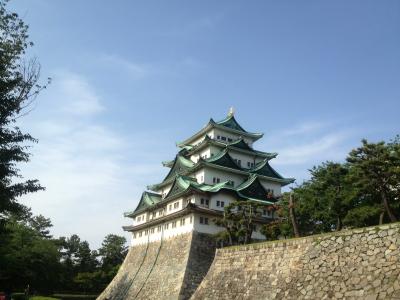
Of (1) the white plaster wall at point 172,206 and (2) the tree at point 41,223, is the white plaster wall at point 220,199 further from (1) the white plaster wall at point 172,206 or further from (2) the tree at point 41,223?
(2) the tree at point 41,223

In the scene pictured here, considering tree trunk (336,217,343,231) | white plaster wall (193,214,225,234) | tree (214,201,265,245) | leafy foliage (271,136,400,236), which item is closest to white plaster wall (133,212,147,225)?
white plaster wall (193,214,225,234)

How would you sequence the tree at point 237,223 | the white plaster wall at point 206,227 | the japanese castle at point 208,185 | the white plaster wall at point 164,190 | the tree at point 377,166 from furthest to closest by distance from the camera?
the white plaster wall at point 164,190
the japanese castle at point 208,185
the white plaster wall at point 206,227
the tree at point 237,223
the tree at point 377,166

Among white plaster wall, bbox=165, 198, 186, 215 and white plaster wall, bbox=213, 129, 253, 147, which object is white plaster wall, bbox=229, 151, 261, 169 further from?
white plaster wall, bbox=165, 198, 186, 215

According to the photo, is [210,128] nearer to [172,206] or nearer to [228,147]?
[228,147]

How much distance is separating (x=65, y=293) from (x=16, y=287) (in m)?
10.4

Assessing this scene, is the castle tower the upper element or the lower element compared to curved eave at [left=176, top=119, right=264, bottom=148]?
lower

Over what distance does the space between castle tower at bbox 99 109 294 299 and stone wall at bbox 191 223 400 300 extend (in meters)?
9.08

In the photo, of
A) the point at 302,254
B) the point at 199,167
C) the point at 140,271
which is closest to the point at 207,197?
the point at 199,167

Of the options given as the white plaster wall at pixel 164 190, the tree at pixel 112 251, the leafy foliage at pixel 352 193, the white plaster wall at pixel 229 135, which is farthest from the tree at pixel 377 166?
the tree at pixel 112 251

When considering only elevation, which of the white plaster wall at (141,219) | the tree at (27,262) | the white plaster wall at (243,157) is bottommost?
the tree at (27,262)

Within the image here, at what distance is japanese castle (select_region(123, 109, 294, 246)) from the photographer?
3450 cm

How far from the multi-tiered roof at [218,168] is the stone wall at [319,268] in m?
13.4

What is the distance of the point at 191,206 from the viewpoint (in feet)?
106

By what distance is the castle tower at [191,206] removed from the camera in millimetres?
32125
